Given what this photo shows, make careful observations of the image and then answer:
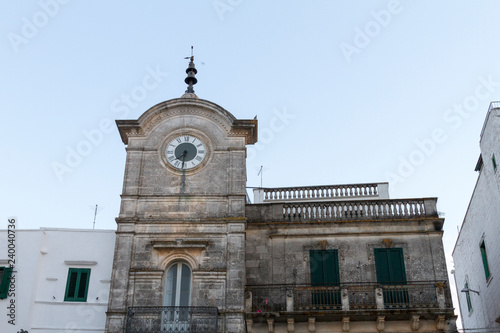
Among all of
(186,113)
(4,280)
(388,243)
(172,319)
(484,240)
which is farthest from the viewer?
(484,240)

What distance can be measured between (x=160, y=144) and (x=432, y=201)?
1097cm

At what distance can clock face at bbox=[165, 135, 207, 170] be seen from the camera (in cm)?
2309

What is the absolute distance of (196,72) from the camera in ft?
87.6

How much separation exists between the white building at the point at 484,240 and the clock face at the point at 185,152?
11620 mm

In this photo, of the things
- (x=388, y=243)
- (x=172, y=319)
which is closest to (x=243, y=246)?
(x=172, y=319)

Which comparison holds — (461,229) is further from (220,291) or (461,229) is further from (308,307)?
(220,291)

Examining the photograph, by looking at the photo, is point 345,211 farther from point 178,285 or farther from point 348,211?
point 178,285

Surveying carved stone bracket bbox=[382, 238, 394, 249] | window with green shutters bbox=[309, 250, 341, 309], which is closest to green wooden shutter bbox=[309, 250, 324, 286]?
window with green shutters bbox=[309, 250, 341, 309]

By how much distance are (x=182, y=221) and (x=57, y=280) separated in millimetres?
5151

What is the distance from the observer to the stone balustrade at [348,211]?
75.3ft

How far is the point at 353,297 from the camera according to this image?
2134cm

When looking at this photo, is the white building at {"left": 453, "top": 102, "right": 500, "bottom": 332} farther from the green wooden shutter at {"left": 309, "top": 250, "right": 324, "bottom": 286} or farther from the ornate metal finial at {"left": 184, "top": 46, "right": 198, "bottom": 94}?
the ornate metal finial at {"left": 184, "top": 46, "right": 198, "bottom": 94}

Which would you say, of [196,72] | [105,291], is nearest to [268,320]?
[105,291]

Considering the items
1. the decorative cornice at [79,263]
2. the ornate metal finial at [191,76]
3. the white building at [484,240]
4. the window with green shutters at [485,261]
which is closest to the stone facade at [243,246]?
the decorative cornice at [79,263]
